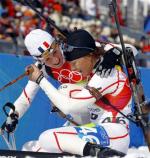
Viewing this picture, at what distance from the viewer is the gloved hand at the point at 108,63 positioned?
618 cm

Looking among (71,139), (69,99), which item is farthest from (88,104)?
(71,139)

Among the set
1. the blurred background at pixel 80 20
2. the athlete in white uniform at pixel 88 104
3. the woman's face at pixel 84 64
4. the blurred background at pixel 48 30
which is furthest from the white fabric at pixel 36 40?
the blurred background at pixel 80 20

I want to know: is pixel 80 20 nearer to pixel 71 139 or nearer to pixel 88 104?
pixel 88 104

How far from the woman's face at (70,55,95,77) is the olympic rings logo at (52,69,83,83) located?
2.17ft

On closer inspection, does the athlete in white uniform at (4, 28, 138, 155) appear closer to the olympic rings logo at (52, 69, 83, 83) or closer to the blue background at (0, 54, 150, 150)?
the olympic rings logo at (52, 69, 83, 83)

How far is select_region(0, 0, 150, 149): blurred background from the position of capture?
28.5ft

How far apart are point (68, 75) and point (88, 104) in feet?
3.41

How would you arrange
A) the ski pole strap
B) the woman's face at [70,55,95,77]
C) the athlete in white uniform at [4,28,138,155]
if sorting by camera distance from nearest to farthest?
the athlete in white uniform at [4,28,138,155] < the ski pole strap < the woman's face at [70,55,95,77]

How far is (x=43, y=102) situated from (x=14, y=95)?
0.41 meters

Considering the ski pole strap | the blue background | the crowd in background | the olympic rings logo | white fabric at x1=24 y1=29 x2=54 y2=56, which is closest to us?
the ski pole strap

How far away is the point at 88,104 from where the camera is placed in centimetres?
615

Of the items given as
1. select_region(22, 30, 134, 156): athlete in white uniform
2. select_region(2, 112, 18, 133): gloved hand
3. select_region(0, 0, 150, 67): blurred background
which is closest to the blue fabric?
select_region(22, 30, 134, 156): athlete in white uniform

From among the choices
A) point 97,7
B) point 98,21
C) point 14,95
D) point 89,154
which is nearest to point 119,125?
point 89,154

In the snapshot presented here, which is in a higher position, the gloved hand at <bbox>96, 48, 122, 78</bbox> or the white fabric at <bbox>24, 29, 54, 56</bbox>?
the white fabric at <bbox>24, 29, 54, 56</bbox>
